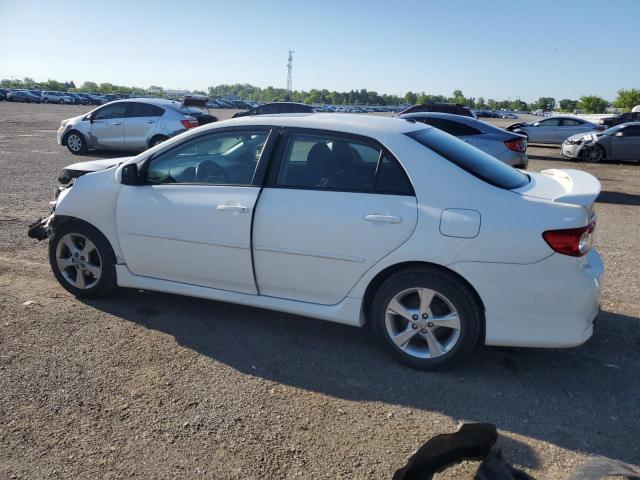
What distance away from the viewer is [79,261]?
4777mm

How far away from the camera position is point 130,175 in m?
4.45

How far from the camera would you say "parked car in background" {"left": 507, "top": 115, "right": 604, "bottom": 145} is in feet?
75.9

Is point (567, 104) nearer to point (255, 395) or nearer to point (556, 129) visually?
point (556, 129)

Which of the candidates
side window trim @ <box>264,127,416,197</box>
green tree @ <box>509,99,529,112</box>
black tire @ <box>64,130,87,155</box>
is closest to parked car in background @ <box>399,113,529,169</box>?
side window trim @ <box>264,127,416,197</box>

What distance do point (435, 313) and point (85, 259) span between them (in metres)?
3.00

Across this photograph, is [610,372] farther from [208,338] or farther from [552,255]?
[208,338]

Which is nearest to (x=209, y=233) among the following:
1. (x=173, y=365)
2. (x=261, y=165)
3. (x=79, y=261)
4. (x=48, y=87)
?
(x=261, y=165)

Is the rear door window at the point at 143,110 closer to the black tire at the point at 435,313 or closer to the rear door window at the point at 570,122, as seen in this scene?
the black tire at the point at 435,313

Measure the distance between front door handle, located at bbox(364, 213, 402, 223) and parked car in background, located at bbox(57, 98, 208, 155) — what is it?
473 inches

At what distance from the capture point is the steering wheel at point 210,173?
169 inches

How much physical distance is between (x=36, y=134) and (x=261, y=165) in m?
21.3

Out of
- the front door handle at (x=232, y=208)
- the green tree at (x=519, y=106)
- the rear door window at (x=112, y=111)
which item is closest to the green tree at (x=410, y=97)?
the green tree at (x=519, y=106)

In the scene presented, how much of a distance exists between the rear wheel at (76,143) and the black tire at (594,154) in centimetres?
1533

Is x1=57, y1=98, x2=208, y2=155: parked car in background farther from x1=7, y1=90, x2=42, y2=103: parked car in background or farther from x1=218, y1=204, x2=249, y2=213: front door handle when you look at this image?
x1=7, y1=90, x2=42, y2=103: parked car in background
